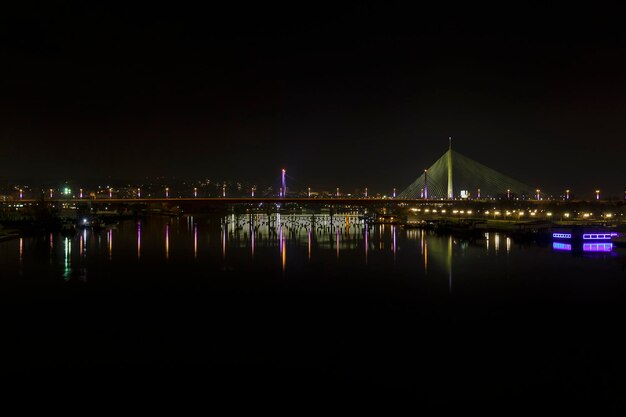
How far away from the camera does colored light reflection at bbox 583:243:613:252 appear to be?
13.2 meters

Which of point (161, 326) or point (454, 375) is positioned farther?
point (161, 326)

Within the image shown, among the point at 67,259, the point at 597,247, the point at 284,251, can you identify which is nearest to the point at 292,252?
the point at 284,251

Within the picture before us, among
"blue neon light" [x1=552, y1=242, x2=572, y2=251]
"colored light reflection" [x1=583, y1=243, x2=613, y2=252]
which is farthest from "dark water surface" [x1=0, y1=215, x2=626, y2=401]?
"blue neon light" [x1=552, y1=242, x2=572, y2=251]

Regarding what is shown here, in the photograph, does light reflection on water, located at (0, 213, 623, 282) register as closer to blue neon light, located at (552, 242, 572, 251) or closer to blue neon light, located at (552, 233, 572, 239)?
blue neon light, located at (552, 242, 572, 251)

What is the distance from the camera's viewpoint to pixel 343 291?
7.65 m

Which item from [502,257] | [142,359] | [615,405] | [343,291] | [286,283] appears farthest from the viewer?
[502,257]

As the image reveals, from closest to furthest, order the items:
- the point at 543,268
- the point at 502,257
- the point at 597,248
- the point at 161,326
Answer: the point at 161,326 < the point at 543,268 < the point at 502,257 < the point at 597,248

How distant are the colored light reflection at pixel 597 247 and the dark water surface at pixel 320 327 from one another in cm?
239

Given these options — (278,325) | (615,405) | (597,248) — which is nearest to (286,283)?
(278,325)

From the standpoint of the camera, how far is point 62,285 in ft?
26.6

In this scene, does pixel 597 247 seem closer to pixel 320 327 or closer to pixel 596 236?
pixel 596 236

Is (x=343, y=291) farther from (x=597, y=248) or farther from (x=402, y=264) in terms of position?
(x=597, y=248)

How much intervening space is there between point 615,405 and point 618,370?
2.40ft

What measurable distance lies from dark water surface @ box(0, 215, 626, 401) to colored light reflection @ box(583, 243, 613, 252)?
7.85 ft
